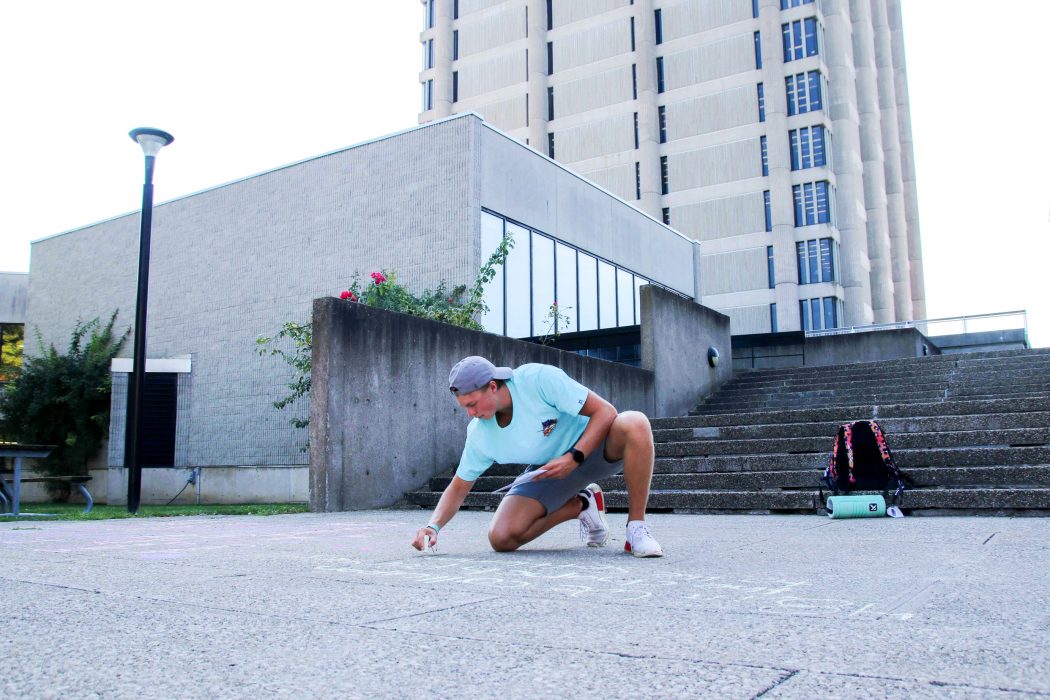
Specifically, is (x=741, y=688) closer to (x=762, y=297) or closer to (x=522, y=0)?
(x=762, y=297)

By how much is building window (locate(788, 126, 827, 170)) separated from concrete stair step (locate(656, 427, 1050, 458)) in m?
33.3

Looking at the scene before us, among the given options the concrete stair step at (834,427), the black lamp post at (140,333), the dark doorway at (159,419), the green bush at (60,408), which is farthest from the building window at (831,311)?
the black lamp post at (140,333)

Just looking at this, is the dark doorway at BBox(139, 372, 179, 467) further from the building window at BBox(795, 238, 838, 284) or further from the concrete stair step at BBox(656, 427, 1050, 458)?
the building window at BBox(795, 238, 838, 284)

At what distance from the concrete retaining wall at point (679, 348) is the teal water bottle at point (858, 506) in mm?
7338

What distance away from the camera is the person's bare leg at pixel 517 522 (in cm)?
457

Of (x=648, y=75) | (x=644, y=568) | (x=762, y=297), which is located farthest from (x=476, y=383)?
(x=648, y=75)

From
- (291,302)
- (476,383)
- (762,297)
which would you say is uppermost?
(762,297)

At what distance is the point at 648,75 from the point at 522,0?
7.91m

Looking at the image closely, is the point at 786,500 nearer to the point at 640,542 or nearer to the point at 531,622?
the point at 640,542

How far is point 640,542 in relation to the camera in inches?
170

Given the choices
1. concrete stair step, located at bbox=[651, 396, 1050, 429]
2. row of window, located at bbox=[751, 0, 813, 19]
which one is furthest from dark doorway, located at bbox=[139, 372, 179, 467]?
row of window, located at bbox=[751, 0, 813, 19]

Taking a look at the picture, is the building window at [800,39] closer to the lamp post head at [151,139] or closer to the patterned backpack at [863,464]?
the lamp post head at [151,139]

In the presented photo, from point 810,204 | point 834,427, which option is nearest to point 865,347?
point 834,427

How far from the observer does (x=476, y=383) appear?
160 inches
